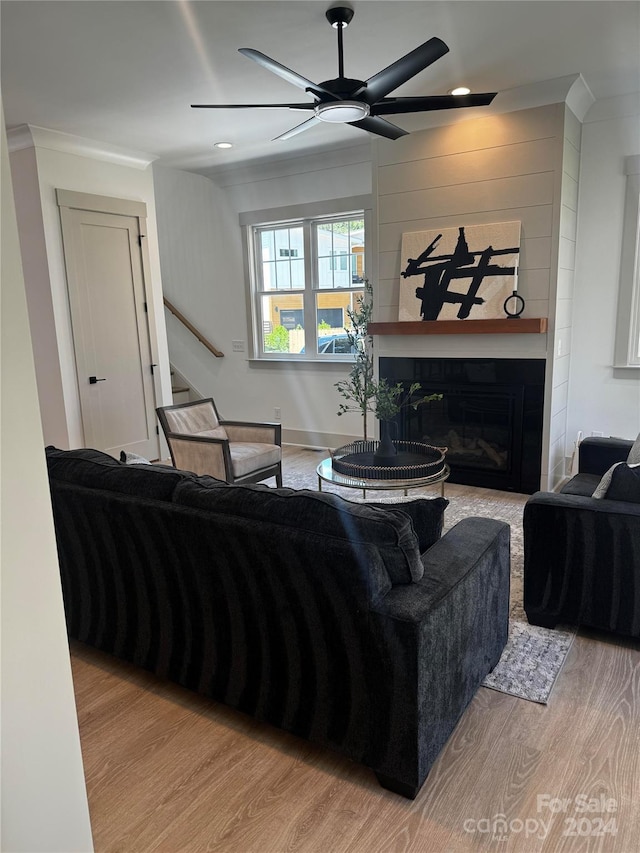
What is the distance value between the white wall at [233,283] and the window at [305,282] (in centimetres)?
17

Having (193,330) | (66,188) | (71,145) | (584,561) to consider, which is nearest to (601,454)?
(584,561)

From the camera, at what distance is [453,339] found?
4.59 meters

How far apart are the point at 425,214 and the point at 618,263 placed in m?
1.51

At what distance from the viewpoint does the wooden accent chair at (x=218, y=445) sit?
12.8 feet

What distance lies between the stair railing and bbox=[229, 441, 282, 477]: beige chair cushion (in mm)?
2524

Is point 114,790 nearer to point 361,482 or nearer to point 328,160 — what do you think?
point 361,482

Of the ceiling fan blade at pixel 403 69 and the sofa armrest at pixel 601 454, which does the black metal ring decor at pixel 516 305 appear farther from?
the ceiling fan blade at pixel 403 69

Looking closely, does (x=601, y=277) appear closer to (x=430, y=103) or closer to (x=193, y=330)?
(x=430, y=103)

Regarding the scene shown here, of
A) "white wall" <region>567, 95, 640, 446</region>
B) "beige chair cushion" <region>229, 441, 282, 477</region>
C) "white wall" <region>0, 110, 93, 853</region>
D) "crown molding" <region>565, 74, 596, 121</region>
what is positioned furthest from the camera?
"white wall" <region>567, 95, 640, 446</region>

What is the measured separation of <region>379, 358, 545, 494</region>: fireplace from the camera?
4359mm

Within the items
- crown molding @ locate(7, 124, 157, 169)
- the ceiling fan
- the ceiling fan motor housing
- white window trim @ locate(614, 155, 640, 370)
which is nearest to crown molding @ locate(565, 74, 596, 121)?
white window trim @ locate(614, 155, 640, 370)

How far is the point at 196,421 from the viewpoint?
447cm

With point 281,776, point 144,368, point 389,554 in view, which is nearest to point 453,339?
point 144,368

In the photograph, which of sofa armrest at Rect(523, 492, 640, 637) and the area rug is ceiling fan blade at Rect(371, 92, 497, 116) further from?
the area rug
